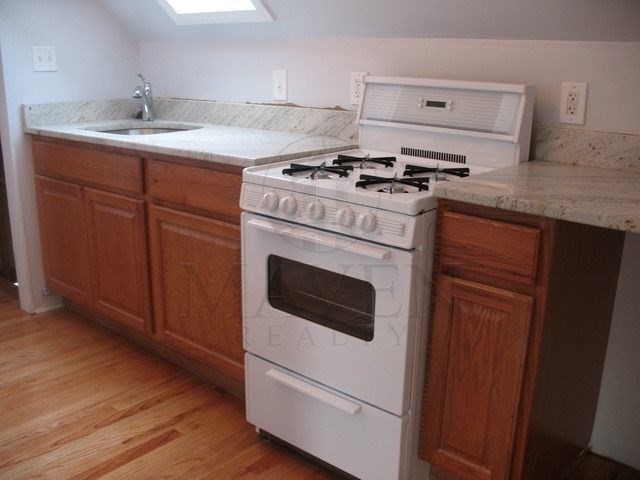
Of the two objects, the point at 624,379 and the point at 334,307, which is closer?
the point at 334,307

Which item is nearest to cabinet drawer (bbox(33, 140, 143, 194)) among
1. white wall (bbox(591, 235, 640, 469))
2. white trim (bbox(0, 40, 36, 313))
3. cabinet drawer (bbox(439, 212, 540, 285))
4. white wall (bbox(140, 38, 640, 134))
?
white trim (bbox(0, 40, 36, 313))

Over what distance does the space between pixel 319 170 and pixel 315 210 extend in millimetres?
225

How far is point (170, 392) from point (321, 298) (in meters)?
0.90

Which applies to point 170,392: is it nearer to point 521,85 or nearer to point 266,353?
point 266,353

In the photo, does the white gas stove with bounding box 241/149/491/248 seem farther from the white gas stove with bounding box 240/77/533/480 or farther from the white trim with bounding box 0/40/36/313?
the white trim with bounding box 0/40/36/313

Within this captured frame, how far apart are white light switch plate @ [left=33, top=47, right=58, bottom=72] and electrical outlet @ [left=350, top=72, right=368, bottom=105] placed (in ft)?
4.56

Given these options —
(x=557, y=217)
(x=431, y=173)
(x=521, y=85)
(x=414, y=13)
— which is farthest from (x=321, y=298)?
(x=414, y=13)

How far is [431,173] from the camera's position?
71.9 inches

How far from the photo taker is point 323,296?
5.62 ft

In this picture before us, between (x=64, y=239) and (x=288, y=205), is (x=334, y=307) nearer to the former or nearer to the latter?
(x=288, y=205)

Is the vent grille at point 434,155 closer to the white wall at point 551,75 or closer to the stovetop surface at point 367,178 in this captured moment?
the stovetop surface at point 367,178

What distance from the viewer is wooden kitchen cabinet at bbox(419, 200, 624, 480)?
1.40m

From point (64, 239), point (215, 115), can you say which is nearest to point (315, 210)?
point (215, 115)

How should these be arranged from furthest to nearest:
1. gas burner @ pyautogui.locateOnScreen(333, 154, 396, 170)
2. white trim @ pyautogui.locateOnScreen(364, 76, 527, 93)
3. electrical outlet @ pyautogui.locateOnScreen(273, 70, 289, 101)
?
1. electrical outlet @ pyautogui.locateOnScreen(273, 70, 289, 101)
2. gas burner @ pyautogui.locateOnScreen(333, 154, 396, 170)
3. white trim @ pyautogui.locateOnScreen(364, 76, 527, 93)
